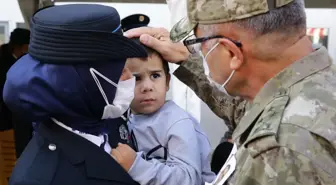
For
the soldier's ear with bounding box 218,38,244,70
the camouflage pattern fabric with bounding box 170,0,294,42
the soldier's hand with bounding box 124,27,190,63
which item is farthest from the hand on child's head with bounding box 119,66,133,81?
the soldier's ear with bounding box 218,38,244,70

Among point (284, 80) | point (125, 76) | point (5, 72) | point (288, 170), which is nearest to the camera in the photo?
point (288, 170)

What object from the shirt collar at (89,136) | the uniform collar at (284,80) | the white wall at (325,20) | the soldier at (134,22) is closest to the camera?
the uniform collar at (284,80)

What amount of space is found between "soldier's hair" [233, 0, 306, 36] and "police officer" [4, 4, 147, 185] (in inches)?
17.4

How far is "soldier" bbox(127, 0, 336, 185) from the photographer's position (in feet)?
3.90

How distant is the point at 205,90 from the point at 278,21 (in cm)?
74

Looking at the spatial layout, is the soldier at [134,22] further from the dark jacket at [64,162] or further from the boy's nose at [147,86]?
the dark jacket at [64,162]

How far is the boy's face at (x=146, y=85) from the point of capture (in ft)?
6.67

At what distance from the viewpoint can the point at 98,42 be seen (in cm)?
160

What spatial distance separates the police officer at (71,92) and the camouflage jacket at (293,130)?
0.47 metres

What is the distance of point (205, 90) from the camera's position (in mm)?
2064

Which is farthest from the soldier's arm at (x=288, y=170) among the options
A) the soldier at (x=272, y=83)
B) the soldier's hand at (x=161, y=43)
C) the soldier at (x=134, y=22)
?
the soldier at (x=134, y=22)

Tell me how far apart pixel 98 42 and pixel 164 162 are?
0.56 metres

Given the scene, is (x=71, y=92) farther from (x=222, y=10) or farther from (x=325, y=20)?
(x=325, y=20)

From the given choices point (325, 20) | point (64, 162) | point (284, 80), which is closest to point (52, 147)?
point (64, 162)
